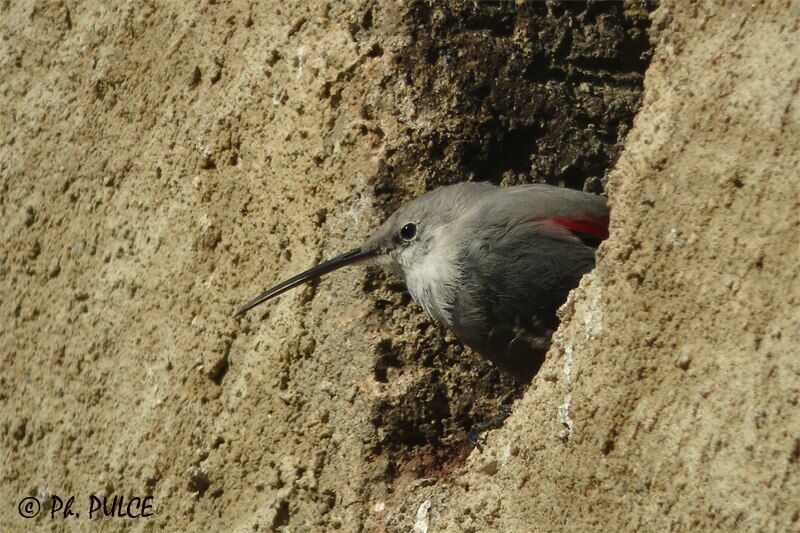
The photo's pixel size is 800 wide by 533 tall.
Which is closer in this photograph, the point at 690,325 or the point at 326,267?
the point at 690,325

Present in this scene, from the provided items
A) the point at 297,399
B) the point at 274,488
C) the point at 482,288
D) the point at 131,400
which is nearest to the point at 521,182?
the point at 482,288

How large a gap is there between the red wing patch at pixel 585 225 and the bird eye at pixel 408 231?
1.47 feet

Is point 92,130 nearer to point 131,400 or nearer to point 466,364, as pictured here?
point 131,400

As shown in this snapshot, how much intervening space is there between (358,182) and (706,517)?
179cm

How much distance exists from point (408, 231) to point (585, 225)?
58 centimetres

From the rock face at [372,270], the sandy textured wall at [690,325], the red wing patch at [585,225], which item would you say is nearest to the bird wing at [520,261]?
the red wing patch at [585,225]

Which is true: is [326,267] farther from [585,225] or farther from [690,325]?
[690,325]

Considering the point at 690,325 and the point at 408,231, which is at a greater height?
the point at 690,325

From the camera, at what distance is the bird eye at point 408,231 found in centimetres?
342

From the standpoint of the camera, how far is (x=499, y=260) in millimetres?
3188

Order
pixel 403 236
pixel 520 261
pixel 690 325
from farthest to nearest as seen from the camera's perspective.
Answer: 1. pixel 403 236
2. pixel 520 261
3. pixel 690 325

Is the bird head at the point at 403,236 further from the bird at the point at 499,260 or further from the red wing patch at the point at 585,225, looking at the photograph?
the red wing patch at the point at 585,225

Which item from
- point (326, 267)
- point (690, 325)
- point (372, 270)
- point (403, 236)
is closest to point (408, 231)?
point (403, 236)

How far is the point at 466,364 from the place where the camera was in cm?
343
